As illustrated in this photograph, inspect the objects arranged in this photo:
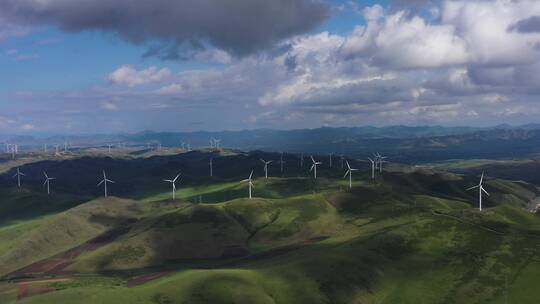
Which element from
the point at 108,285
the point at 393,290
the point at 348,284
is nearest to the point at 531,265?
the point at 393,290

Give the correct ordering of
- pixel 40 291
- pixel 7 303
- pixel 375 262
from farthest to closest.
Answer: pixel 375 262 < pixel 40 291 < pixel 7 303

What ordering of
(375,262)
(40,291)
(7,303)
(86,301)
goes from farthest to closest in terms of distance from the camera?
(375,262) < (40,291) < (7,303) < (86,301)

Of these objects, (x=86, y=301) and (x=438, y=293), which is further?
(x=438, y=293)

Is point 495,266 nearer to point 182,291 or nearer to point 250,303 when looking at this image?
point 250,303

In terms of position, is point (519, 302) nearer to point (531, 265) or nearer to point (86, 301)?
point (531, 265)

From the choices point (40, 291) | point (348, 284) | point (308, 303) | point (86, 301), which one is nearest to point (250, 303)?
point (308, 303)

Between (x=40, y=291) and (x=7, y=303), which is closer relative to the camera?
(x=7, y=303)

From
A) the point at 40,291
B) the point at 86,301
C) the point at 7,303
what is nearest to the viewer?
the point at 86,301
